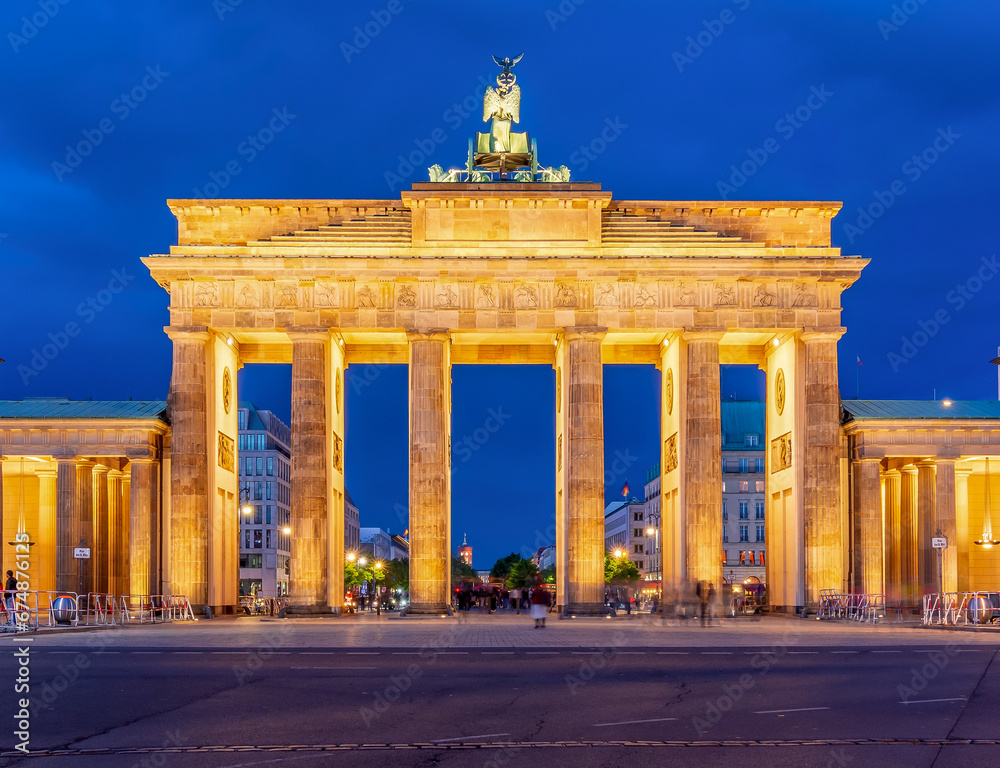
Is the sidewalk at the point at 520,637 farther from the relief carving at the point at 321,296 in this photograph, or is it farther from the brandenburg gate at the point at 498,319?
the relief carving at the point at 321,296

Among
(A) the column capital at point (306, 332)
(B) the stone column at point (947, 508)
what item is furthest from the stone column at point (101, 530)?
(B) the stone column at point (947, 508)

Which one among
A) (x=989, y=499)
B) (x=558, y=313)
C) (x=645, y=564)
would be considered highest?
(x=558, y=313)

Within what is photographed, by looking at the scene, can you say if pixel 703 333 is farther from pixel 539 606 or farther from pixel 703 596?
pixel 539 606

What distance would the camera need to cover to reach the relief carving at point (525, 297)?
57.1 m

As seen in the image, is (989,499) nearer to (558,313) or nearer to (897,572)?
(897,572)

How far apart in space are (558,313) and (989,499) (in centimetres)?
2806

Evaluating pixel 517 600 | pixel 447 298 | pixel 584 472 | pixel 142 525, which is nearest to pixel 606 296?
pixel 447 298

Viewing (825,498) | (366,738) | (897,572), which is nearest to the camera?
(366,738)

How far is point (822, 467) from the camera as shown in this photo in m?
56.4

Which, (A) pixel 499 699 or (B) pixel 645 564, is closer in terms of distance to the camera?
(A) pixel 499 699

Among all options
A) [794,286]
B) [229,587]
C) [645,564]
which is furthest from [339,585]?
[645,564]

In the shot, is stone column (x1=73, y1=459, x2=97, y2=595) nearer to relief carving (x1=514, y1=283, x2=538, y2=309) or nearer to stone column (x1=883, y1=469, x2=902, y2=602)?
relief carving (x1=514, y1=283, x2=538, y2=309)

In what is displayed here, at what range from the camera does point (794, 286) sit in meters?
57.3

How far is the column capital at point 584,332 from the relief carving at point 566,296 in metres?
1.15
